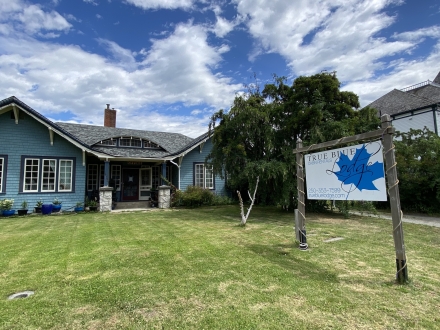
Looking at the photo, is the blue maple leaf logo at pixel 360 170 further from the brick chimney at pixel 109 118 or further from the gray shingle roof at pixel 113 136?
the brick chimney at pixel 109 118

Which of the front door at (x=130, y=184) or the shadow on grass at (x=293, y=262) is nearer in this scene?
the shadow on grass at (x=293, y=262)


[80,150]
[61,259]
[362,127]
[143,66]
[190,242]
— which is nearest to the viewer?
[61,259]

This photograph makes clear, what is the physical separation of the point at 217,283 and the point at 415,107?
22.3 metres

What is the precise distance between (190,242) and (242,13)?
30.6ft

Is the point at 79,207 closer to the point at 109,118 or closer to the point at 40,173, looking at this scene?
the point at 40,173

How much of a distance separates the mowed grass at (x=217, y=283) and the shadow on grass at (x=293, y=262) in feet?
0.06

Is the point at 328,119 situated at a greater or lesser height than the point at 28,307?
greater

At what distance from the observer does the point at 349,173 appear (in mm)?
4543

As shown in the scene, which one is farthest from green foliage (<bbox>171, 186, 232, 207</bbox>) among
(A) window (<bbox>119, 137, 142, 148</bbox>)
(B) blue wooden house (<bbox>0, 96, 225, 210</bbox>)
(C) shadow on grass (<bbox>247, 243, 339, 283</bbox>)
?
(C) shadow on grass (<bbox>247, 243, 339, 283</bbox>)

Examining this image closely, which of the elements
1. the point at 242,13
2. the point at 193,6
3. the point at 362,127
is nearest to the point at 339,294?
the point at 362,127

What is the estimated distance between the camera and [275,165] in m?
9.55

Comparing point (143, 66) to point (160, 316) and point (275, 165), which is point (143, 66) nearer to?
point (275, 165)

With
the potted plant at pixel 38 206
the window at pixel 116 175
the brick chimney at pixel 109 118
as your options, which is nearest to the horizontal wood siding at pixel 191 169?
the window at pixel 116 175

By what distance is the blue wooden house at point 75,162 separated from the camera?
11719mm
